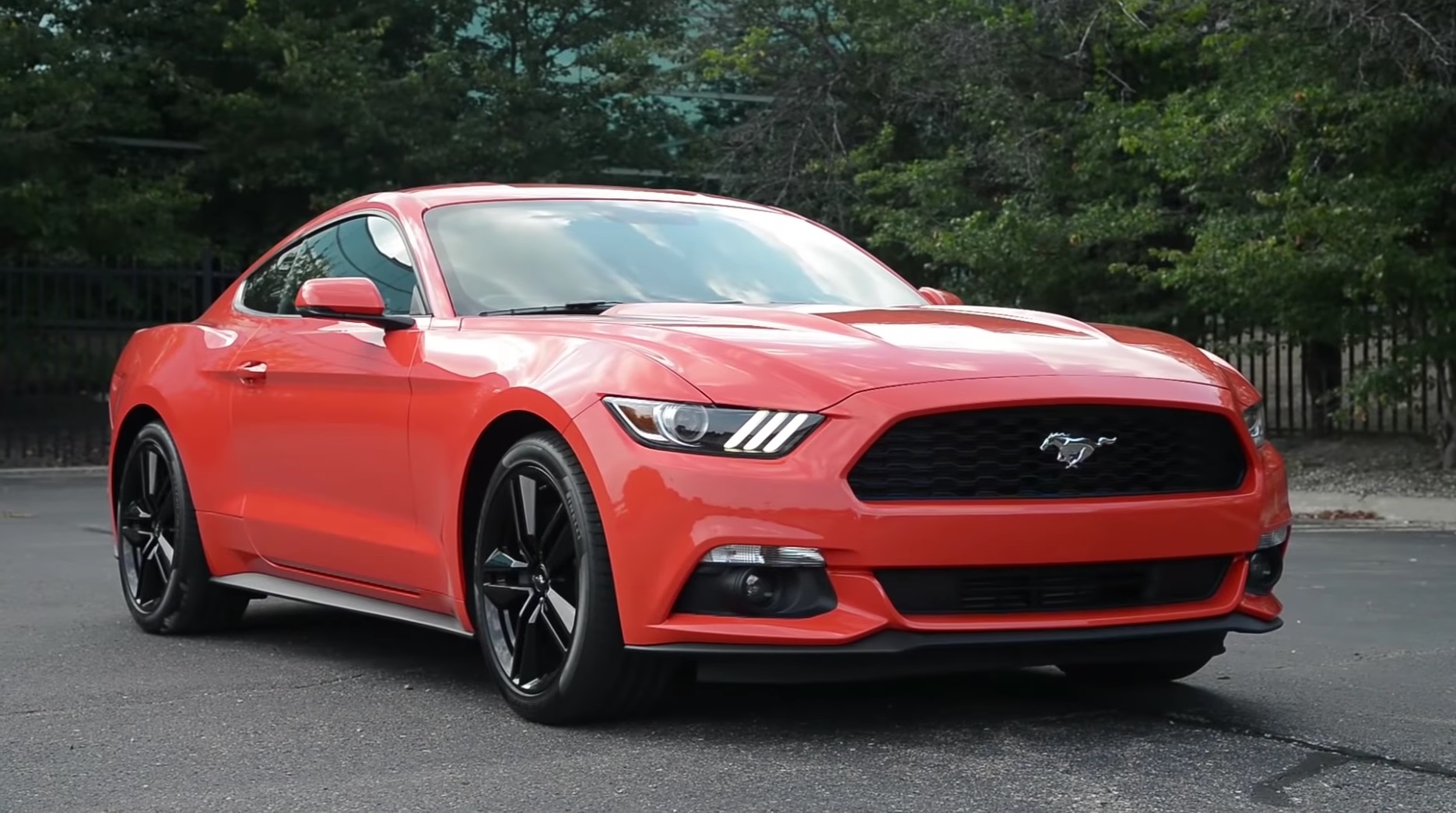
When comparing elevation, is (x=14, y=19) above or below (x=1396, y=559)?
above

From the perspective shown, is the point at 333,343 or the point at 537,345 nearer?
the point at 537,345

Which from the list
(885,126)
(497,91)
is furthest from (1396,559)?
(497,91)

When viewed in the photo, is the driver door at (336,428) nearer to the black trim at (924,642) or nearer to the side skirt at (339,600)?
the side skirt at (339,600)

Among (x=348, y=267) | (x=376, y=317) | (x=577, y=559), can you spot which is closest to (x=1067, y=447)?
(x=577, y=559)

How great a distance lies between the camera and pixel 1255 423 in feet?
17.4

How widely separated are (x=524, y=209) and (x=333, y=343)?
29.2 inches

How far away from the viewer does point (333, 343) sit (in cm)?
624

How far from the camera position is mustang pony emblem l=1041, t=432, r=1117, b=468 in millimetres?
4797

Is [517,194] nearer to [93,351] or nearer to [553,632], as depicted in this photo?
[553,632]

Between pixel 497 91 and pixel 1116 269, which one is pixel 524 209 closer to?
pixel 1116 269

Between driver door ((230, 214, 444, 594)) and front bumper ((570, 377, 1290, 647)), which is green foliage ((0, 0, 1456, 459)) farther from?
front bumper ((570, 377, 1290, 647))

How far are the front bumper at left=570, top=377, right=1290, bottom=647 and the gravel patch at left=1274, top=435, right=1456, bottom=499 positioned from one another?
1114 centimetres

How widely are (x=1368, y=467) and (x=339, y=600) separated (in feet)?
44.2

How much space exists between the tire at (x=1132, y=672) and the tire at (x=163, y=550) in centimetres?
300
